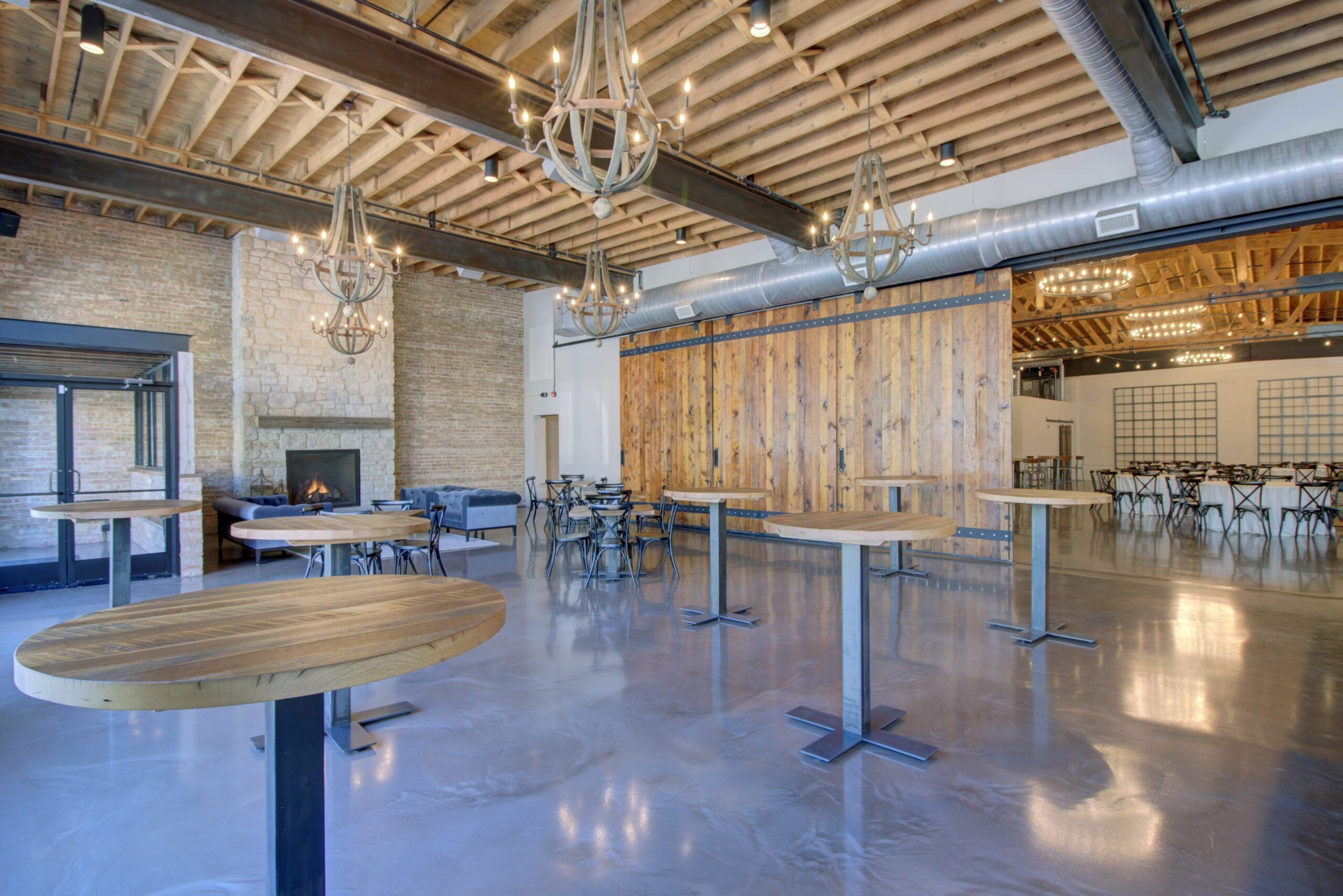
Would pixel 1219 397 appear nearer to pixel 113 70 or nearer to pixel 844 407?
pixel 844 407

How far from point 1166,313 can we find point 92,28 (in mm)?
15174

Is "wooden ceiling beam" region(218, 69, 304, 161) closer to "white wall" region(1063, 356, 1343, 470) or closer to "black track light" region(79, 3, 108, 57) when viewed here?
"black track light" region(79, 3, 108, 57)

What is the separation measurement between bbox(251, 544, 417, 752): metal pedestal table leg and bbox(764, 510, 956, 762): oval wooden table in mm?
1999

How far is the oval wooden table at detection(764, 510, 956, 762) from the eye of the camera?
280 cm

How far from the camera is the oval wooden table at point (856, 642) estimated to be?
2.80 meters

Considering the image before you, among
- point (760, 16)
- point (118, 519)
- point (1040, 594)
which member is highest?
point (760, 16)

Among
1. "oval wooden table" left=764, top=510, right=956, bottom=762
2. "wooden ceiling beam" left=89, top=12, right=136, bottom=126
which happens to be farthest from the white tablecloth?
"wooden ceiling beam" left=89, top=12, right=136, bottom=126

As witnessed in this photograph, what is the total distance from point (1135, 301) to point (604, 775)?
12711mm

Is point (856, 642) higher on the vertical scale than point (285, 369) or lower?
lower

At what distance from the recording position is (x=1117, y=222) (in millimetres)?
5480

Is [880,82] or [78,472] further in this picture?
[78,472]

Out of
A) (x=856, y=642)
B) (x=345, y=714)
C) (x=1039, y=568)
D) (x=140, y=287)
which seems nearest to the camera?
(x=856, y=642)

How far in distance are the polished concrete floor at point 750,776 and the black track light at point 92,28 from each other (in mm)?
4069

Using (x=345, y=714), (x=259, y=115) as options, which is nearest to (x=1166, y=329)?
(x=259, y=115)
